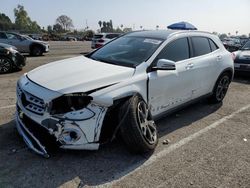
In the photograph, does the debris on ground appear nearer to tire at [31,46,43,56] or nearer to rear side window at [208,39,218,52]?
rear side window at [208,39,218,52]

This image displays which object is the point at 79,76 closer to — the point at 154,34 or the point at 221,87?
the point at 154,34

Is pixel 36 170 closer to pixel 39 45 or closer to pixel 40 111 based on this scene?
pixel 40 111

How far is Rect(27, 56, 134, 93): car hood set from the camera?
3.38m

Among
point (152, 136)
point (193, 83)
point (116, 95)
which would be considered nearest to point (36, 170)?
point (116, 95)

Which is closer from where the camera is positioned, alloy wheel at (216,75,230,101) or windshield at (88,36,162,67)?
windshield at (88,36,162,67)

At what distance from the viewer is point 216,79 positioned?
5.96 m

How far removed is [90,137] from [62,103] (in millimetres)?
548

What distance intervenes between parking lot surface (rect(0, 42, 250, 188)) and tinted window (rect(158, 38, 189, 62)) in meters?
1.24

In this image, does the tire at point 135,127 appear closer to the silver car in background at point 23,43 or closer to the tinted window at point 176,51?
the tinted window at point 176,51

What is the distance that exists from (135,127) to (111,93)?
54cm

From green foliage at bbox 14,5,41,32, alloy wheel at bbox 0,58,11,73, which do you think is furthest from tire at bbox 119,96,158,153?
green foliage at bbox 14,5,41,32

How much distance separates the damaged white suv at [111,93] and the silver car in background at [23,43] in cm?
1201

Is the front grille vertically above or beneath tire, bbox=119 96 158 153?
above

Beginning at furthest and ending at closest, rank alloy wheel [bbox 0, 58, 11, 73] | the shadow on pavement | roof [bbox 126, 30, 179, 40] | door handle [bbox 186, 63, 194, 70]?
alloy wheel [bbox 0, 58, 11, 73] → door handle [bbox 186, 63, 194, 70] → roof [bbox 126, 30, 179, 40] → the shadow on pavement
